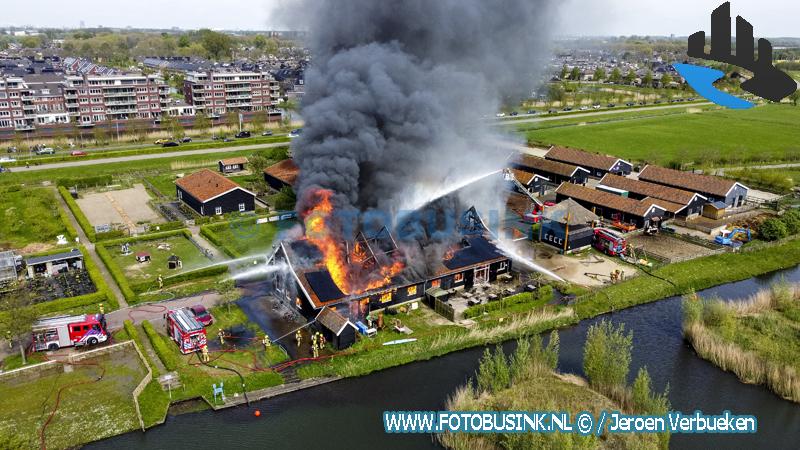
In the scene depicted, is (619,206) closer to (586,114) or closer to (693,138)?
(693,138)

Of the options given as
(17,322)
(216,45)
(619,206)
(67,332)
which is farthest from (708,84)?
(17,322)

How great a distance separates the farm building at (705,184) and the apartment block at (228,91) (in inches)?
2402

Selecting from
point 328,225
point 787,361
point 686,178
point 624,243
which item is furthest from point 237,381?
point 686,178

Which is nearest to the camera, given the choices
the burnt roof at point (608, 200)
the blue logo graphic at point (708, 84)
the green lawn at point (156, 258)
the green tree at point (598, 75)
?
the green lawn at point (156, 258)

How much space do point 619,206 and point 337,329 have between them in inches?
1084

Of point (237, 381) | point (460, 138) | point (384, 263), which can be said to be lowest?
point (237, 381)

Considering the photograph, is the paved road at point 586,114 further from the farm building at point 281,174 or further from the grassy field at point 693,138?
the farm building at point 281,174

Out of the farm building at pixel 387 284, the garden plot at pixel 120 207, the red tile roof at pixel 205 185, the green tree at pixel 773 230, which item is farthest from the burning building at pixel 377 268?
the green tree at pixel 773 230

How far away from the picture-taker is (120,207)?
4744cm

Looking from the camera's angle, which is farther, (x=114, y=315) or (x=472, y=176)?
(x=472, y=176)

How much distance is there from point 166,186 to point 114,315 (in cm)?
2641

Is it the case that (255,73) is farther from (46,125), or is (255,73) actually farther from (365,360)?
(365,360)

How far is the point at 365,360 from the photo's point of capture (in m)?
25.5

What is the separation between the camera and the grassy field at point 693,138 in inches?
2630
